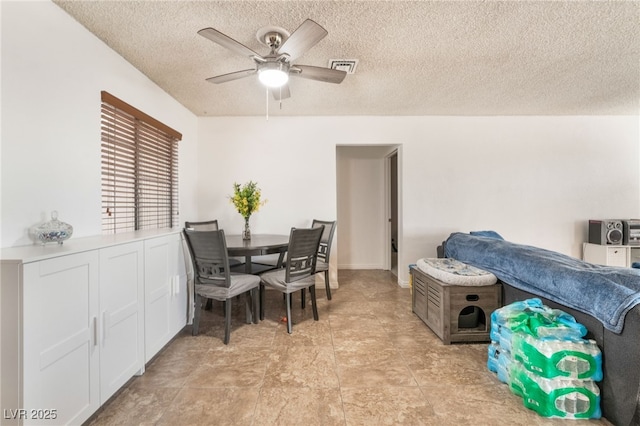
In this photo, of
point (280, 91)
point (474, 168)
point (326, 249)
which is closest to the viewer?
point (280, 91)

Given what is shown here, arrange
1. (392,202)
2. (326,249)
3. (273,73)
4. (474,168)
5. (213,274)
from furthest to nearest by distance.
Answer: (392,202) < (474,168) < (326,249) < (213,274) < (273,73)

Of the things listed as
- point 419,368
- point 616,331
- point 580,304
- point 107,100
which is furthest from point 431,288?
point 107,100

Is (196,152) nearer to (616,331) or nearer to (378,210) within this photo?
(378,210)

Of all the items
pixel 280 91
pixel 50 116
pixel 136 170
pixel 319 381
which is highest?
pixel 280 91

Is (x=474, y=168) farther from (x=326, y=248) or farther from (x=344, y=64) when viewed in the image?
(x=344, y=64)

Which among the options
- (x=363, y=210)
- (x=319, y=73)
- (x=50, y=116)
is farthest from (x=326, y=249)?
(x=50, y=116)

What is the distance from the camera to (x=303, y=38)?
1.62 m

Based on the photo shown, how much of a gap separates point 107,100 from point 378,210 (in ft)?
13.3

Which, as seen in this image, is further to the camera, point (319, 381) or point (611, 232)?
point (611, 232)

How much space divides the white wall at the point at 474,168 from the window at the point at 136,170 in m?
0.84

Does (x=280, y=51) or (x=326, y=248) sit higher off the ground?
(x=280, y=51)

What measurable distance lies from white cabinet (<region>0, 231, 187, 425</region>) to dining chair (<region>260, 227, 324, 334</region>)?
969 millimetres

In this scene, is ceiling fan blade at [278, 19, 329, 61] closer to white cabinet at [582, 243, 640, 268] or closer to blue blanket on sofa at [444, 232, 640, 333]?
blue blanket on sofa at [444, 232, 640, 333]

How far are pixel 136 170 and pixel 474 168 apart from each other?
4060 mm
